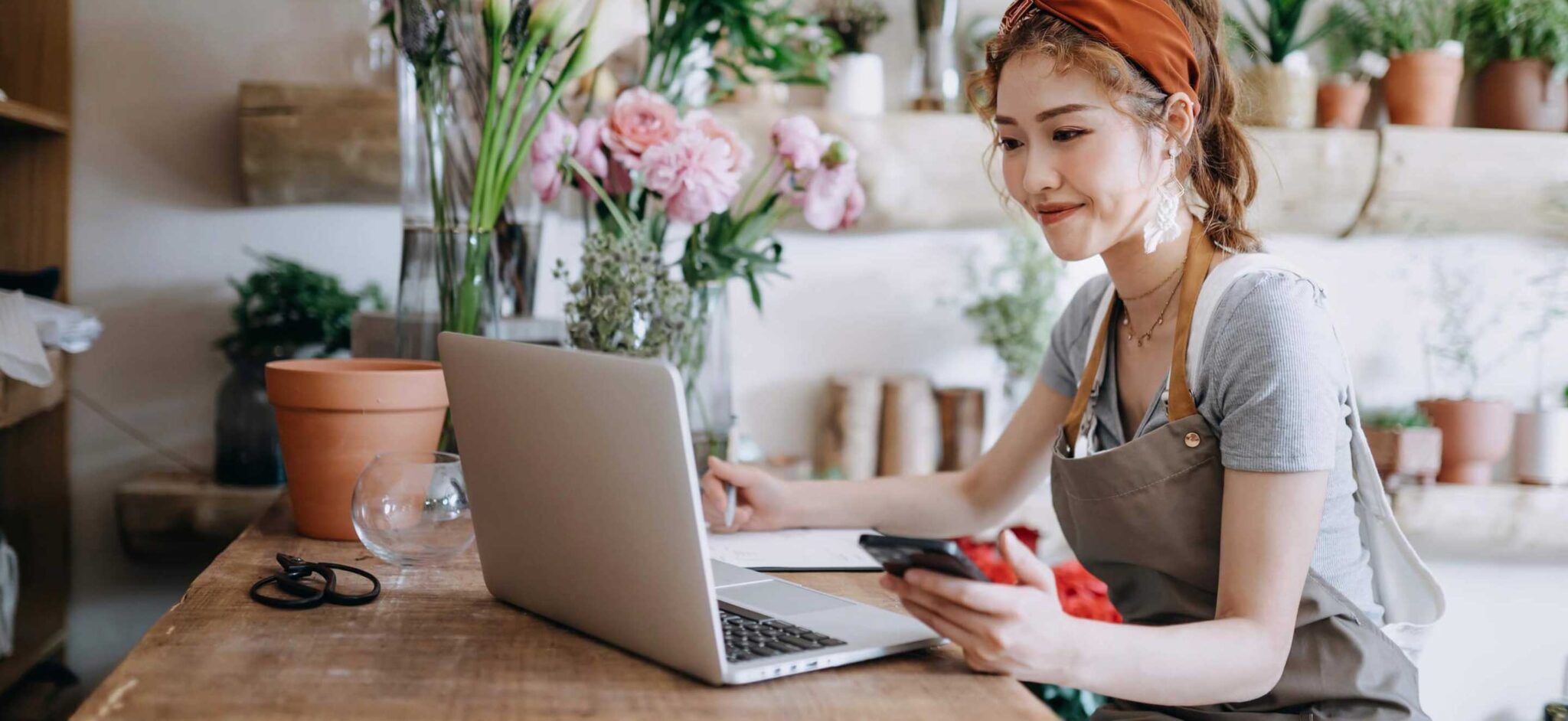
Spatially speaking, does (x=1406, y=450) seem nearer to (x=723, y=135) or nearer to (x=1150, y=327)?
(x=1150, y=327)

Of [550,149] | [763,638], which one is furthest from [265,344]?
[763,638]

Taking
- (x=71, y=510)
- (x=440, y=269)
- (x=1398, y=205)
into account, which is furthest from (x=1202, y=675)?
(x=71, y=510)

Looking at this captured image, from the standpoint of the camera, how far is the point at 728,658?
85 centimetres

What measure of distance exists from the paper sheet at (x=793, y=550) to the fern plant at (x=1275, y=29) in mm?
1522

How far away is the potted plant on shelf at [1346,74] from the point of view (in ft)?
8.33

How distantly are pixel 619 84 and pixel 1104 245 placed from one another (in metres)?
1.33

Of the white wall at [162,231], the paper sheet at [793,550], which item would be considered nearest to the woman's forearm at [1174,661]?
the paper sheet at [793,550]

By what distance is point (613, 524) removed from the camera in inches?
33.4

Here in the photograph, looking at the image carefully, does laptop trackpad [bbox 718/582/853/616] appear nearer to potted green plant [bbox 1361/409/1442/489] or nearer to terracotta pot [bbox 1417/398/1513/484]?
potted green plant [bbox 1361/409/1442/489]

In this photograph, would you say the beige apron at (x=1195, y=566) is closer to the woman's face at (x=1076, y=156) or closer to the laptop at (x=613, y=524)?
the woman's face at (x=1076, y=156)

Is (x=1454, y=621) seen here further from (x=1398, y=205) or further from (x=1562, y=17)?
(x=1562, y=17)

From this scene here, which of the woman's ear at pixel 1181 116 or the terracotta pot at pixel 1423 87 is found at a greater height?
the terracotta pot at pixel 1423 87

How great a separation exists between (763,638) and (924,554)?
18cm

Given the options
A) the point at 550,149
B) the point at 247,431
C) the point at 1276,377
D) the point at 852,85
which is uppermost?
the point at 852,85
